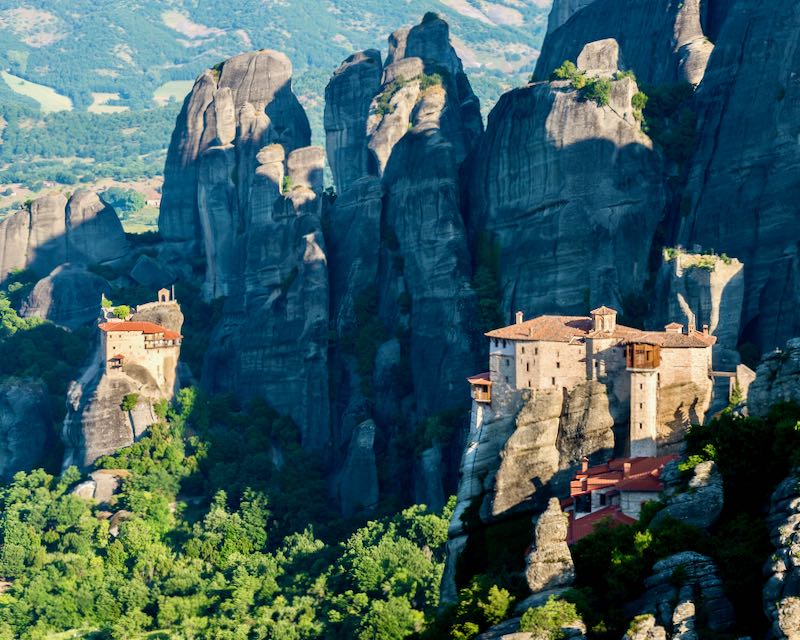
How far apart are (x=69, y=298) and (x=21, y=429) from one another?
48.2ft

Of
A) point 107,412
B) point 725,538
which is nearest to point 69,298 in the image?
point 107,412

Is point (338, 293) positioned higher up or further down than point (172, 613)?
higher up

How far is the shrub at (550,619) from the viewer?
195 feet

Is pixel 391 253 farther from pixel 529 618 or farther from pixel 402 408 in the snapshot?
pixel 529 618

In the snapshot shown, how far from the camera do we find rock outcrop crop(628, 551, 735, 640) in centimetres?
5588

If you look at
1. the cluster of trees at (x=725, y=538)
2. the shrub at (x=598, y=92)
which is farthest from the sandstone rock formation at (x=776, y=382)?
the shrub at (x=598, y=92)

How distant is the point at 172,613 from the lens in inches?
3880

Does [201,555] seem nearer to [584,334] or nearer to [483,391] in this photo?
[483,391]

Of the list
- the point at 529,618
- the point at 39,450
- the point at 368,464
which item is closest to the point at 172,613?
the point at 368,464

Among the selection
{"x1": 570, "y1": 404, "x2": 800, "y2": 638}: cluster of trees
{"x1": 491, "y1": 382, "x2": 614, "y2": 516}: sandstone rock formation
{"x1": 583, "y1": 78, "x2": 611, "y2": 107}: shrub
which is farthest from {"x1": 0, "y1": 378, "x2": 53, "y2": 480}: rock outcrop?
{"x1": 570, "y1": 404, "x2": 800, "y2": 638}: cluster of trees

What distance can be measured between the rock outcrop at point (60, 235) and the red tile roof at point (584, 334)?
5756 cm

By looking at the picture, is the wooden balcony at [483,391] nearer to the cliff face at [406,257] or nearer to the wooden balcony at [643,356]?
the wooden balcony at [643,356]

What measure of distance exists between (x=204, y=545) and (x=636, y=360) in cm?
3463

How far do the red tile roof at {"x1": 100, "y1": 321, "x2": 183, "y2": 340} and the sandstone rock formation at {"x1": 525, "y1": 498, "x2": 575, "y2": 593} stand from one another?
5295 centimetres
